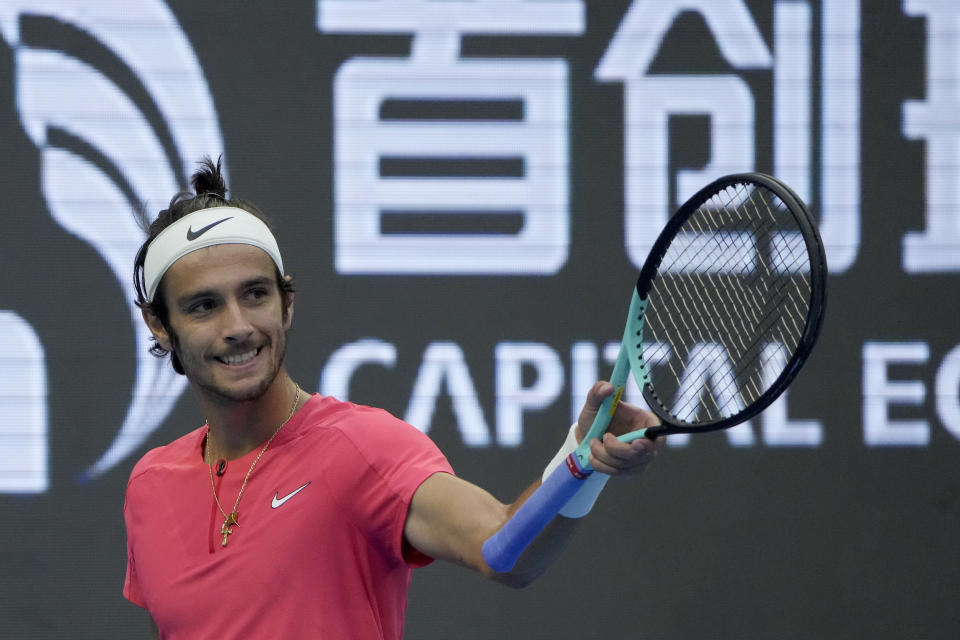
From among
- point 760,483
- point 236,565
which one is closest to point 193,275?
point 236,565

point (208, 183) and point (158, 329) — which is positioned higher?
point (208, 183)

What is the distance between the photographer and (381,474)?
1701mm

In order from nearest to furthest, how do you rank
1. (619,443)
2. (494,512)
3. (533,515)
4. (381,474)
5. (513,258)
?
(619,443), (533,515), (494,512), (381,474), (513,258)

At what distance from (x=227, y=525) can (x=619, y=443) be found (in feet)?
2.47

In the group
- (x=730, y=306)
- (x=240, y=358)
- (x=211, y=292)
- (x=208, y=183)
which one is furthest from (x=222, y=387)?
(x=730, y=306)

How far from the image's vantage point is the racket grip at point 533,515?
1425 millimetres

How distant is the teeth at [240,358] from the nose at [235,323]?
29 millimetres

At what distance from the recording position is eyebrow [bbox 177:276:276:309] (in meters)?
1.85

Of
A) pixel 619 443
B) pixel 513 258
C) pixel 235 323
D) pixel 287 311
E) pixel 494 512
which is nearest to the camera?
pixel 619 443

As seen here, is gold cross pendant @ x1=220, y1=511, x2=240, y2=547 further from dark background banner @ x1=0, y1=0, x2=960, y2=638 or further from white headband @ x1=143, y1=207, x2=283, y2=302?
dark background banner @ x1=0, y1=0, x2=960, y2=638

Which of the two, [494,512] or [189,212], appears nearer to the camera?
[494,512]

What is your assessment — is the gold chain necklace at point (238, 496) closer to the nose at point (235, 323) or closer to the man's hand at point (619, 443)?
the nose at point (235, 323)

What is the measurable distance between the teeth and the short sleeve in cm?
20

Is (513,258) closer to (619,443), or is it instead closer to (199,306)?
(199,306)
